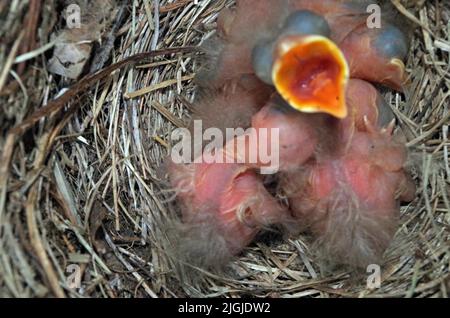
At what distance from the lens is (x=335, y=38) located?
162 cm

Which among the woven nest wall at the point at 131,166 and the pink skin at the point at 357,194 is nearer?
the woven nest wall at the point at 131,166

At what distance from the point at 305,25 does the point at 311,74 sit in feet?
0.34

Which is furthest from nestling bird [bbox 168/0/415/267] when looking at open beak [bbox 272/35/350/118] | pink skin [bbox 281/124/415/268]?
open beak [bbox 272/35/350/118]

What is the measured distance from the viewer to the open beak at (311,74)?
4.05 ft

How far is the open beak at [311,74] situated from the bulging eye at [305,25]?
4 centimetres

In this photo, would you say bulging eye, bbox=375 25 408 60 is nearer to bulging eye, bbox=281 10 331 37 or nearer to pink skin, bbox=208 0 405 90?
pink skin, bbox=208 0 405 90

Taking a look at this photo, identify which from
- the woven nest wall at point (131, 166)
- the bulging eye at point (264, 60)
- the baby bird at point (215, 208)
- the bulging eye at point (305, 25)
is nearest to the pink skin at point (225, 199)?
the baby bird at point (215, 208)

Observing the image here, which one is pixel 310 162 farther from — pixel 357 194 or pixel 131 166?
pixel 131 166

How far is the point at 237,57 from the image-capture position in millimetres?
1582

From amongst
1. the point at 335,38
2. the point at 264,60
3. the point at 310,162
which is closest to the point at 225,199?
the point at 310,162

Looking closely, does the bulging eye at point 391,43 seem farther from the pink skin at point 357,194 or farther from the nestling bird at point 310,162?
the pink skin at point 357,194

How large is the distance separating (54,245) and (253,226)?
0.50m

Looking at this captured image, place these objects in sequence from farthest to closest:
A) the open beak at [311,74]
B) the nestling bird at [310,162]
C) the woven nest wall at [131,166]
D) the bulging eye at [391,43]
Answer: the bulging eye at [391,43] < the nestling bird at [310,162] < the woven nest wall at [131,166] < the open beak at [311,74]
